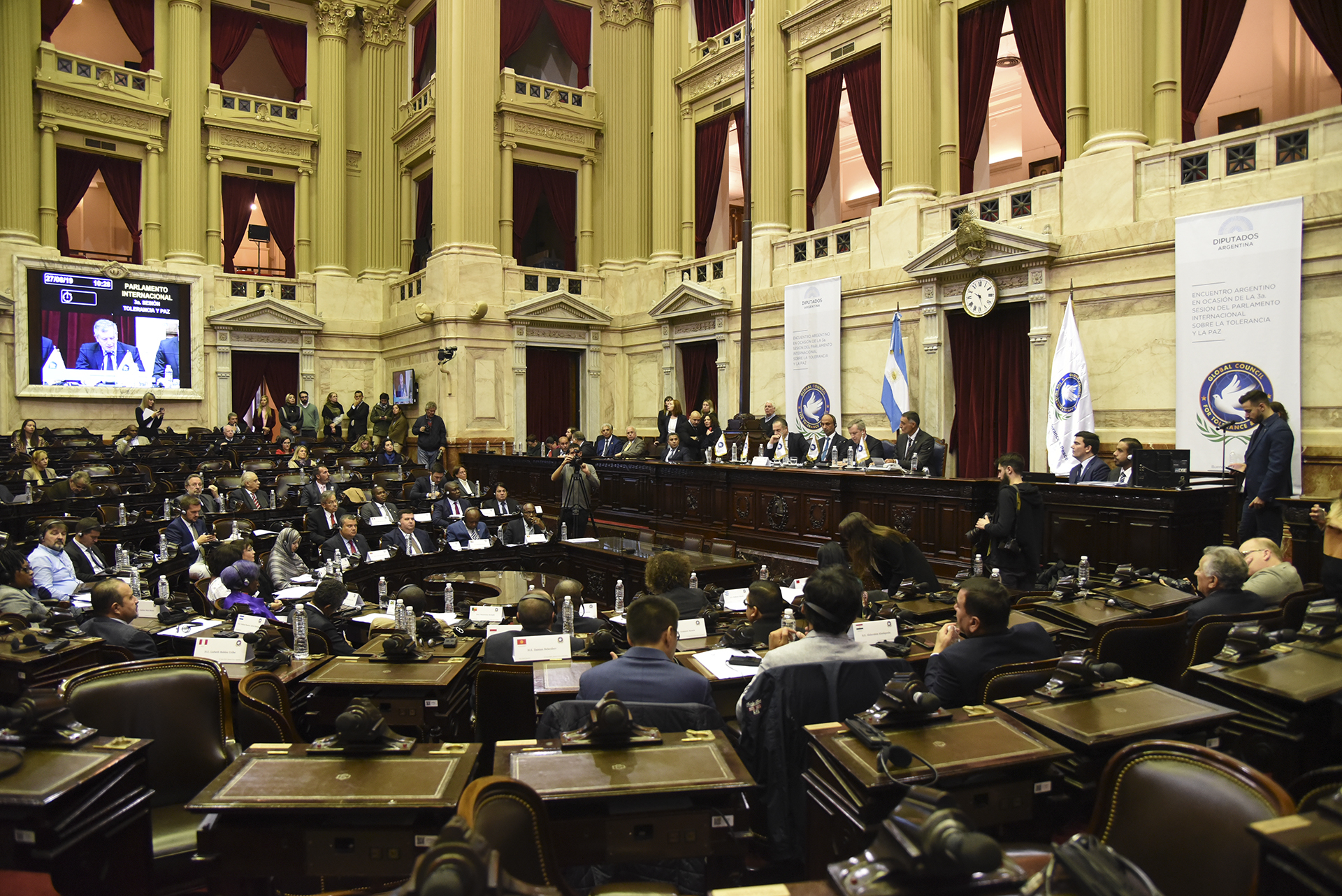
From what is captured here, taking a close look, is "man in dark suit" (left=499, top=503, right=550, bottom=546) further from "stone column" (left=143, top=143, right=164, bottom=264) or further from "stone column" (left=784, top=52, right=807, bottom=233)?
"stone column" (left=143, top=143, right=164, bottom=264)

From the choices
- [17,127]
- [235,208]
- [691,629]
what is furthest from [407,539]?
[235,208]

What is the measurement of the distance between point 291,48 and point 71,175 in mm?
5743

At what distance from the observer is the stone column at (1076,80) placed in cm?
1092

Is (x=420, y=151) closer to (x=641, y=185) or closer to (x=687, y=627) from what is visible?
(x=641, y=185)

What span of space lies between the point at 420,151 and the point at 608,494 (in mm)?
10869

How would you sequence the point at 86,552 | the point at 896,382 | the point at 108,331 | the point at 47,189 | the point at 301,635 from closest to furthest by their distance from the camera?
the point at 301,635
the point at 86,552
the point at 896,382
the point at 47,189
the point at 108,331

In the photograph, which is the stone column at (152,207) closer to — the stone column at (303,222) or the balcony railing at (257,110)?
the balcony railing at (257,110)

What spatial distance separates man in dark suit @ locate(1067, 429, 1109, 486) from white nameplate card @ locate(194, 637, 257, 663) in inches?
279

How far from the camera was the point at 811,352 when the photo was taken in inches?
537

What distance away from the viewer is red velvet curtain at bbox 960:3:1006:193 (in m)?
12.4

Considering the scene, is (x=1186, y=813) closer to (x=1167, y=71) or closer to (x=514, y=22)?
(x=1167, y=71)

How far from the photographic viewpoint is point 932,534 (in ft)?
27.7

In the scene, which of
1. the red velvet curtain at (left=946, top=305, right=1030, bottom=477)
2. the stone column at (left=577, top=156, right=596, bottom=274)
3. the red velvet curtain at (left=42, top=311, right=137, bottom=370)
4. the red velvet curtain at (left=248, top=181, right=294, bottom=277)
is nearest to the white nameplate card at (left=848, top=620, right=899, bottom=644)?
the red velvet curtain at (left=946, top=305, right=1030, bottom=477)

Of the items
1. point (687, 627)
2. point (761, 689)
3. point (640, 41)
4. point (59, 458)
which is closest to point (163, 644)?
point (687, 627)
